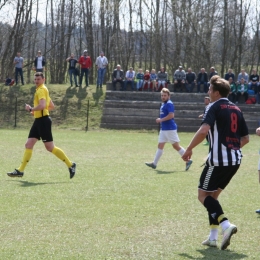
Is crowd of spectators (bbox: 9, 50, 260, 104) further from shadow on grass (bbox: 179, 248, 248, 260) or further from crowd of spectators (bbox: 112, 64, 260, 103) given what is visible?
shadow on grass (bbox: 179, 248, 248, 260)

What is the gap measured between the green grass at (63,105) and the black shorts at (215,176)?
2218 centimetres

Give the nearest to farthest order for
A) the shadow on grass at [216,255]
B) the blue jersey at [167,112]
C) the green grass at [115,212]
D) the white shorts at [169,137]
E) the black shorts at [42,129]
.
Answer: the shadow on grass at [216,255], the green grass at [115,212], the black shorts at [42,129], the blue jersey at [167,112], the white shorts at [169,137]

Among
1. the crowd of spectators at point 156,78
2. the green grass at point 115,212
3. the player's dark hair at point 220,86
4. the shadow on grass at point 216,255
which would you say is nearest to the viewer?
the shadow on grass at point 216,255

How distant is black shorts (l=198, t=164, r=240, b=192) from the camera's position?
5930 millimetres

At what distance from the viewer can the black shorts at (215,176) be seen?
233 inches

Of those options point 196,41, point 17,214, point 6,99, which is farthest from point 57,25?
point 17,214

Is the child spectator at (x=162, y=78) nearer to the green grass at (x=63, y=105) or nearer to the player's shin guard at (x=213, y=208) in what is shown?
the green grass at (x=63, y=105)

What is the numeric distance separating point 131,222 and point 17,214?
1443 mm

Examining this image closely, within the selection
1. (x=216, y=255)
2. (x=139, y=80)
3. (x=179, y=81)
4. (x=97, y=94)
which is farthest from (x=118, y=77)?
(x=216, y=255)

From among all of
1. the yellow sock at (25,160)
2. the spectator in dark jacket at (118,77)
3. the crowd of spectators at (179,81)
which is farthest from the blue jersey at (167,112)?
the spectator in dark jacket at (118,77)

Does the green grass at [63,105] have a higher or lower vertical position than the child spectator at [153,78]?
lower

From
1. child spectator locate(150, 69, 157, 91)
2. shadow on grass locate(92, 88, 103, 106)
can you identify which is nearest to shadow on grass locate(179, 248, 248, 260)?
shadow on grass locate(92, 88, 103, 106)

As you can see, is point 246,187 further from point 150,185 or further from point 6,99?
point 6,99

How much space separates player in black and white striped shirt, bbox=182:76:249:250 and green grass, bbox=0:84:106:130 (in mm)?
22195
